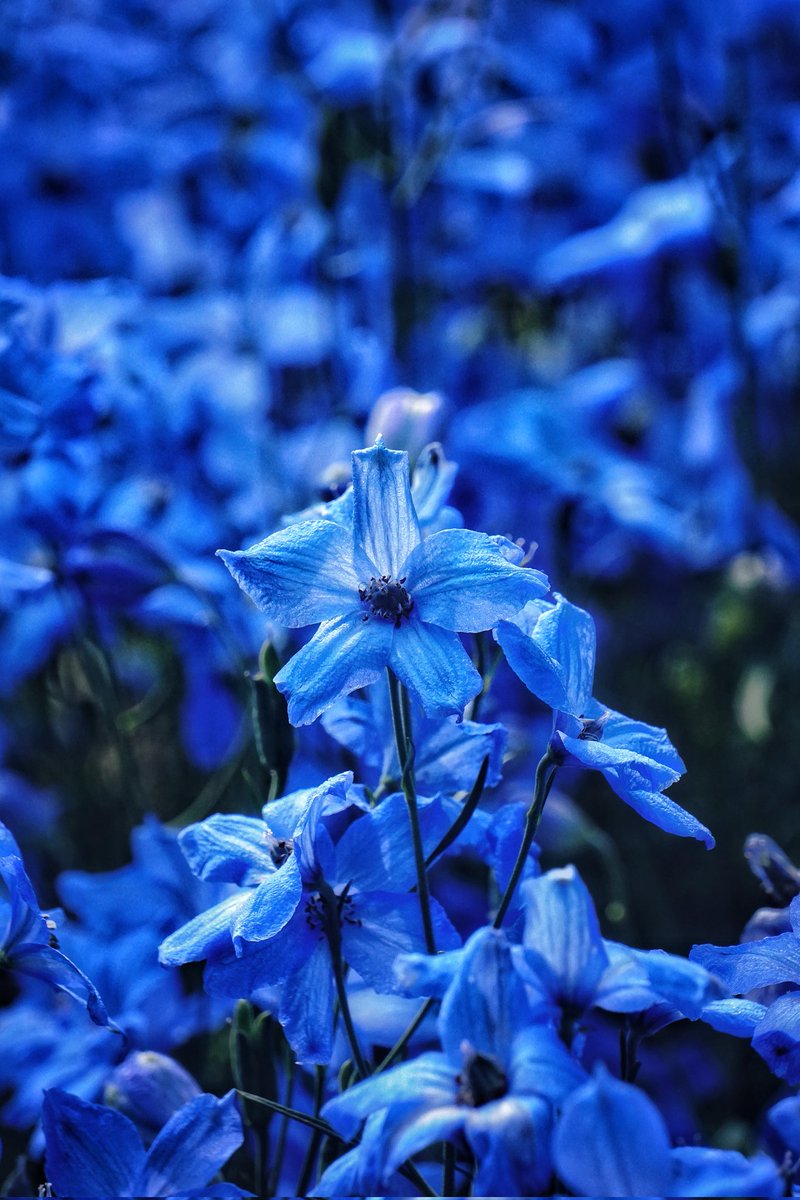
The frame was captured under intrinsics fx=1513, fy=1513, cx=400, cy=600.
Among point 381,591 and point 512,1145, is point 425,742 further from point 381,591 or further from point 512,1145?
point 512,1145

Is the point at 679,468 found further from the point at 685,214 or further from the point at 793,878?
the point at 793,878

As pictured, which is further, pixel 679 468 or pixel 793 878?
pixel 679 468

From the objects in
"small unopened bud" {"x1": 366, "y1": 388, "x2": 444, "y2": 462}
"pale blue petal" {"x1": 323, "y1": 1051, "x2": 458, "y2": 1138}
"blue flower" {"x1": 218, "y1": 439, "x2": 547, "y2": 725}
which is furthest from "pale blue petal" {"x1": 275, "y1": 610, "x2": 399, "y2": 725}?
"small unopened bud" {"x1": 366, "y1": 388, "x2": 444, "y2": 462}

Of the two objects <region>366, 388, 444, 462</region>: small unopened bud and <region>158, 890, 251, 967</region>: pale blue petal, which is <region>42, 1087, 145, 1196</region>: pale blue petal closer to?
<region>158, 890, 251, 967</region>: pale blue petal

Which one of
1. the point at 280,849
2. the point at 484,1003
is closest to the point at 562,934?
the point at 484,1003

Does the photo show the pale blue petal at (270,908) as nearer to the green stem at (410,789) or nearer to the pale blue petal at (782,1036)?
the green stem at (410,789)

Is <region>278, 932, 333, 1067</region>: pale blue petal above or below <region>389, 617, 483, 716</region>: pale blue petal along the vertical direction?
below

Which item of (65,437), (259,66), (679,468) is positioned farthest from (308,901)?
(259,66)
